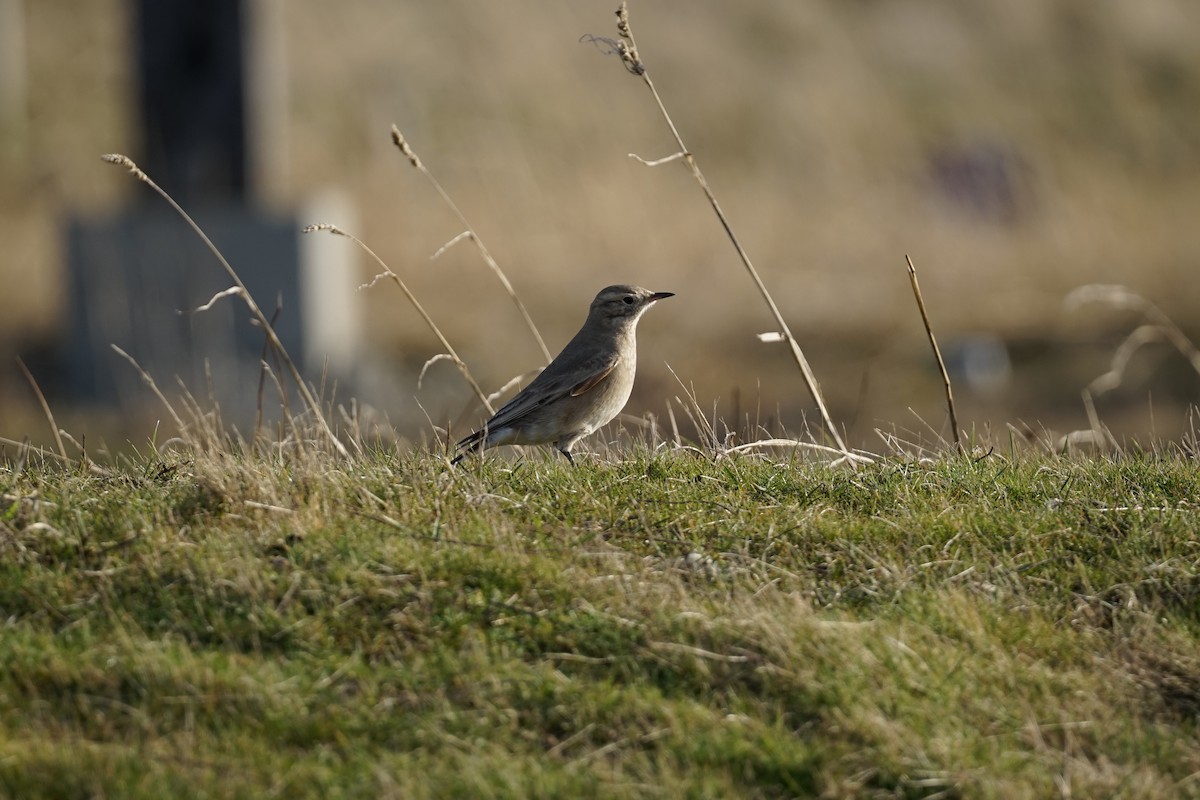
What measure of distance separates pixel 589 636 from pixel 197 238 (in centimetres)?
1322

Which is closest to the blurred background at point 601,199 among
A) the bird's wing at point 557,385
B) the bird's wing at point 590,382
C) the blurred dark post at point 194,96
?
the blurred dark post at point 194,96

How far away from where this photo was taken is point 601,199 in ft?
80.1

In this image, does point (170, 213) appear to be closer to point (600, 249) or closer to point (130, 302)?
point (130, 302)

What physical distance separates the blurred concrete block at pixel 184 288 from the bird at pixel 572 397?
9.47 meters

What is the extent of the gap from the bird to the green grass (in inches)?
62.3

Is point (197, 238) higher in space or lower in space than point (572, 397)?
lower

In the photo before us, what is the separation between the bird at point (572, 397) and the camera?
7355 millimetres

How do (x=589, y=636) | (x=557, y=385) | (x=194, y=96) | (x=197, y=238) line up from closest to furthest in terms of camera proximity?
(x=589, y=636), (x=557, y=385), (x=194, y=96), (x=197, y=238)

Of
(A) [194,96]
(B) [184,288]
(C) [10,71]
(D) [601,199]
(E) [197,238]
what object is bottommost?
(D) [601,199]

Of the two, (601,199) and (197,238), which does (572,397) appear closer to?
(197,238)

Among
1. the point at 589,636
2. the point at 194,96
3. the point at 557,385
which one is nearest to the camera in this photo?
the point at 589,636

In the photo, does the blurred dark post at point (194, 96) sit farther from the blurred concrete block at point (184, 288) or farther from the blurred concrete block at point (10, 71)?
the blurred concrete block at point (10, 71)

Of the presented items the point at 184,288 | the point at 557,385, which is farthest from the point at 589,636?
the point at 184,288

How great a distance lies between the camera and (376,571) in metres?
4.89
